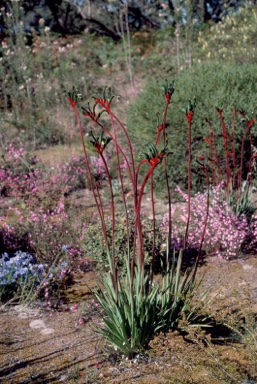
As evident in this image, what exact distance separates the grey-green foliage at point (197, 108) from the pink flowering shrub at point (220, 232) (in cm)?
126

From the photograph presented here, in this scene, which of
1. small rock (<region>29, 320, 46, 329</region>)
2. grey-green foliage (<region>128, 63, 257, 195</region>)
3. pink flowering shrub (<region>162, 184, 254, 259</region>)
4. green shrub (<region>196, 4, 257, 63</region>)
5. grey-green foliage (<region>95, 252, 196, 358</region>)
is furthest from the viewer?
green shrub (<region>196, 4, 257, 63</region>)

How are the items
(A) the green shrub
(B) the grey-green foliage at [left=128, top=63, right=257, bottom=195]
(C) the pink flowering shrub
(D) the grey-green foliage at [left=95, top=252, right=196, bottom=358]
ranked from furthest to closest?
(A) the green shrub
(B) the grey-green foliage at [left=128, top=63, right=257, bottom=195]
(C) the pink flowering shrub
(D) the grey-green foliage at [left=95, top=252, right=196, bottom=358]

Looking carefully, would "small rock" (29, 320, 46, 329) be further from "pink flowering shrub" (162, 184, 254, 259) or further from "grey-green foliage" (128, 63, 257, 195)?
"grey-green foliage" (128, 63, 257, 195)

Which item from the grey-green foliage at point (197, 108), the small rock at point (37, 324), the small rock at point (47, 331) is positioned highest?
the grey-green foliage at point (197, 108)

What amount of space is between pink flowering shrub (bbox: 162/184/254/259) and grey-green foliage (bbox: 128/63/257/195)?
4.13 ft

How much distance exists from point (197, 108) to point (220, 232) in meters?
2.09

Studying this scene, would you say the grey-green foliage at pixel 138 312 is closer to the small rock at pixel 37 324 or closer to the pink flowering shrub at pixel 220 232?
the small rock at pixel 37 324

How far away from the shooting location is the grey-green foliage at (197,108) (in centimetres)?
591

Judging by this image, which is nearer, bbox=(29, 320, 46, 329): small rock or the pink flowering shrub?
bbox=(29, 320, 46, 329): small rock

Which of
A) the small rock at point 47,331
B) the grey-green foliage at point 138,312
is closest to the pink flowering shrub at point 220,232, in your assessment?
the grey-green foliage at point 138,312

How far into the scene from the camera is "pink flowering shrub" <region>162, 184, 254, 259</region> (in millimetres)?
4410

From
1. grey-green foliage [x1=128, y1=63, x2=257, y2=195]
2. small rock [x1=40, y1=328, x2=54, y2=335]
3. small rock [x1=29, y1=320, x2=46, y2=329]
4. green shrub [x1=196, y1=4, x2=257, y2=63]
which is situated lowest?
small rock [x1=29, y1=320, x2=46, y2=329]

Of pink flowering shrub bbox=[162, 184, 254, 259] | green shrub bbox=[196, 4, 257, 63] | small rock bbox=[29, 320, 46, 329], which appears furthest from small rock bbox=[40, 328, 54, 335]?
green shrub bbox=[196, 4, 257, 63]

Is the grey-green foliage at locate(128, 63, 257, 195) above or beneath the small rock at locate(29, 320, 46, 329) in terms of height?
above
